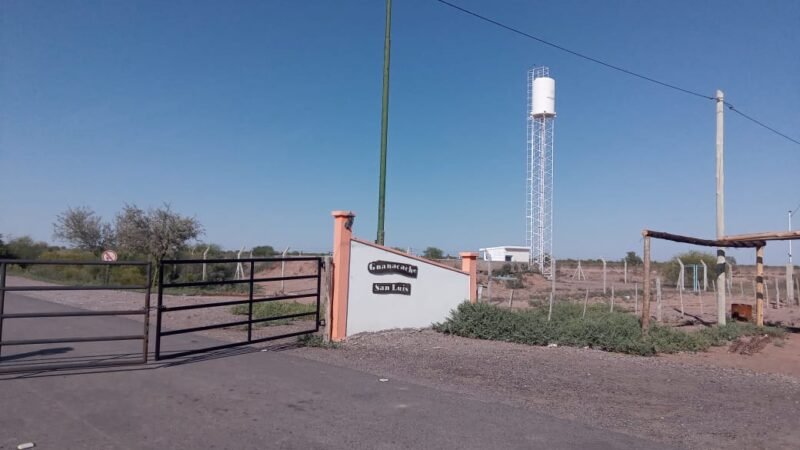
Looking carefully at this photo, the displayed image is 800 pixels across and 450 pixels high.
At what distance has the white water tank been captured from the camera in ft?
167

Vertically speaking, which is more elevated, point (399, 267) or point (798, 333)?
point (399, 267)

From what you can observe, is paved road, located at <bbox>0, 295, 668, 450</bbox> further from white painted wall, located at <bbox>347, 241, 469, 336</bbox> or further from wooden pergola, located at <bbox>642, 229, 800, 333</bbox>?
wooden pergola, located at <bbox>642, 229, 800, 333</bbox>

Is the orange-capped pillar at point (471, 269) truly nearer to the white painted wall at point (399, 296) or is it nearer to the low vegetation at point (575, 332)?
the white painted wall at point (399, 296)

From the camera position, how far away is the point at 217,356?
1089 centimetres

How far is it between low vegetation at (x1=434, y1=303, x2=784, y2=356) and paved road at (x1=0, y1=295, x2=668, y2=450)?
5.76 metres

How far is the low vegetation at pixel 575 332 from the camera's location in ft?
44.8

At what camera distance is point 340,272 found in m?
13.2

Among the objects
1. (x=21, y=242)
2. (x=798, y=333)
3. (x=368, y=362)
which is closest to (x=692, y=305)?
(x=798, y=333)

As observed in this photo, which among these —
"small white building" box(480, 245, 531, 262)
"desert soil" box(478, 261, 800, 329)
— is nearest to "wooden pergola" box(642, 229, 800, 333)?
"desert soil" box(478, 261, 800, 329)

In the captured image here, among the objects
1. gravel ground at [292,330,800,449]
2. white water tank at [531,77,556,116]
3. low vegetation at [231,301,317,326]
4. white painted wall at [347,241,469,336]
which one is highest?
white water tank at [531,77,556,116]

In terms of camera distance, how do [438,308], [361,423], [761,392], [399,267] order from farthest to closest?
1. [438,308]
2. [399,267]
3. [761,392]
4. [361,423]

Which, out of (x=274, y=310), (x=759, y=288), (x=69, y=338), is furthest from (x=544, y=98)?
(x=69, y=338)

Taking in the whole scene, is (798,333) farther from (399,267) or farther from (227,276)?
(227,276)

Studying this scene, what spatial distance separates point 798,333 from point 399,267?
13.1m
